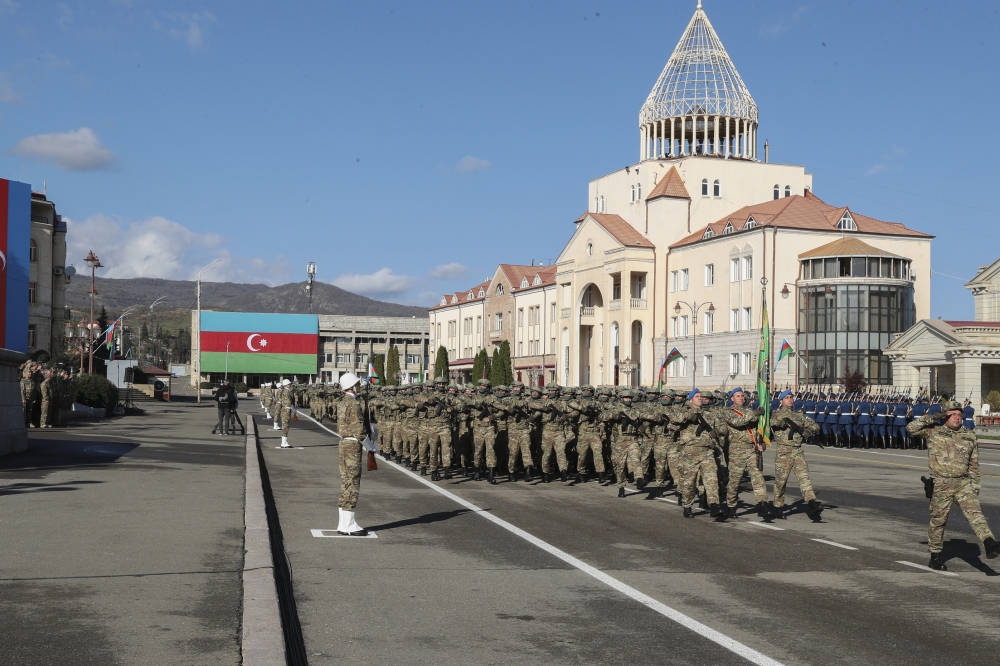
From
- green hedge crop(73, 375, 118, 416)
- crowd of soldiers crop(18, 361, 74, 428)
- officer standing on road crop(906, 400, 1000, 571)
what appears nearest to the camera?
officer standing on road crop(906, 400, 1000, 571)

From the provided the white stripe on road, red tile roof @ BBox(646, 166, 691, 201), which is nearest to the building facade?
red tile roof @ BBox(646, 166, 691, 201)

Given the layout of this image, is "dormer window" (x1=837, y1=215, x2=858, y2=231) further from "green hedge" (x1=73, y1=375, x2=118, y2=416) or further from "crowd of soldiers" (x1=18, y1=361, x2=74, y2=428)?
"crowd of soldiers" (x1=18, y1=361, x2=74, y2=428)

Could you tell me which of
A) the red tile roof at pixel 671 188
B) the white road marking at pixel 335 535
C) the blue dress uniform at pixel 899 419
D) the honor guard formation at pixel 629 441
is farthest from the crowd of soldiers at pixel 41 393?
the red tile roof at pixel 671 188

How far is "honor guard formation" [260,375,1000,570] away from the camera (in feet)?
36.2

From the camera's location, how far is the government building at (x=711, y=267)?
69000 mm

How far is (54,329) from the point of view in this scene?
81.4 meters

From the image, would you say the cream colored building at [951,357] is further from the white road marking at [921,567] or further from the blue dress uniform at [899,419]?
the white road marking at [921,567]

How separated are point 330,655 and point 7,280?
62399 mm

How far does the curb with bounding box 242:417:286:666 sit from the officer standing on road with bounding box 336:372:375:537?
867mm

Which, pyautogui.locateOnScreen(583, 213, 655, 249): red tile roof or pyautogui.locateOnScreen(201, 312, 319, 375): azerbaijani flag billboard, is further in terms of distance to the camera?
pyautogui.locateOnScreen(201, 312, 319, 375): azerbaijani flag billboard

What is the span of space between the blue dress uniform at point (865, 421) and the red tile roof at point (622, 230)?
47383 millimetres

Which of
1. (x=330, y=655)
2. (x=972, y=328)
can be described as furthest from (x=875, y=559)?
(x=972, y=328)

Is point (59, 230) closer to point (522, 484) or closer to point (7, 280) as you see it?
point (7, 280)

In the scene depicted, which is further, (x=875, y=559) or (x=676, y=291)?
(x=676, y=291)
